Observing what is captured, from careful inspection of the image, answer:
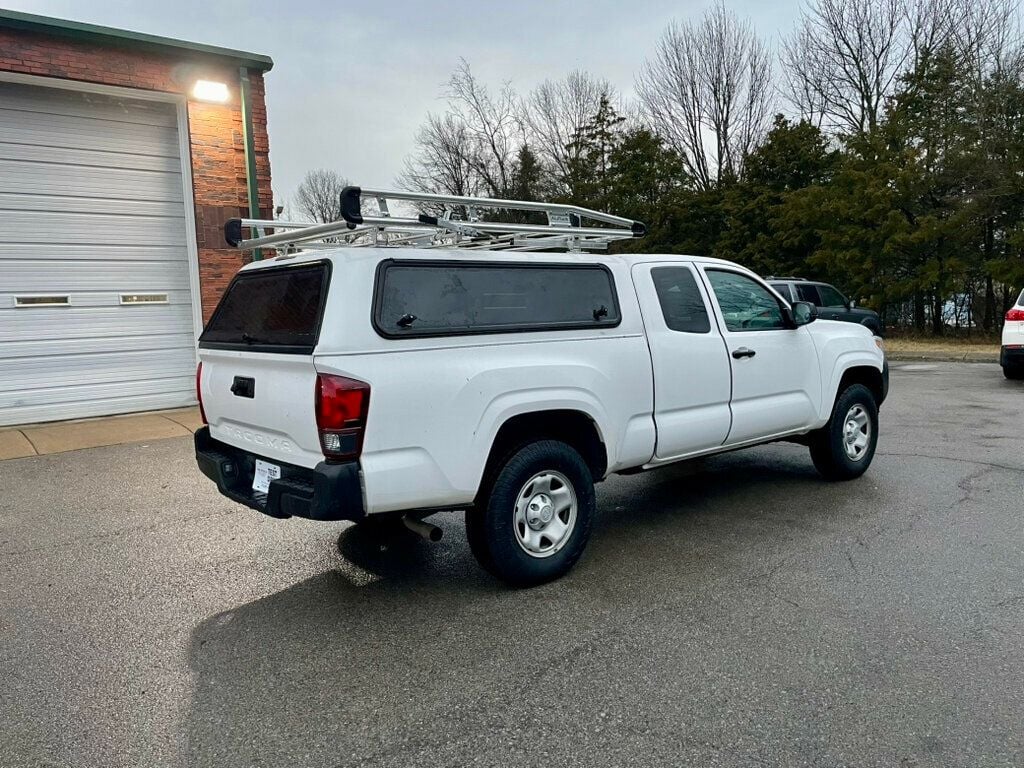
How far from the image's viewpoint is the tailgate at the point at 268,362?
11.3ft

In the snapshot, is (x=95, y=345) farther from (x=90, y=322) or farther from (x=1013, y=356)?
(x=1013, y=356)

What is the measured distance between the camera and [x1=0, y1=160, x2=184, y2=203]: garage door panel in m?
9.24

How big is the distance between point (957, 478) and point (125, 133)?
1061 cm

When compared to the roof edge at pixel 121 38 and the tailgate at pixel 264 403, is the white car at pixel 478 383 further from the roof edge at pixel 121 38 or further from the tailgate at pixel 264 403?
the roof edge at pixel 121 38

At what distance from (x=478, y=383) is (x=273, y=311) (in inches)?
47.2

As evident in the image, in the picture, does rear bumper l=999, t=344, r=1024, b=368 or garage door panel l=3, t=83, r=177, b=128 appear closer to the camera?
garage door panel l=3, t=83, r=177, b=128

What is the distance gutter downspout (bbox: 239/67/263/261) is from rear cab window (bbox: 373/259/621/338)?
725 centimetres

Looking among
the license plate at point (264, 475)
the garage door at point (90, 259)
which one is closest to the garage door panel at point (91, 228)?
the garage door at point (90, 259)

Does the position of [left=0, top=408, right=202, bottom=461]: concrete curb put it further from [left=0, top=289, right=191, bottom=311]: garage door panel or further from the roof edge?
the roof edge

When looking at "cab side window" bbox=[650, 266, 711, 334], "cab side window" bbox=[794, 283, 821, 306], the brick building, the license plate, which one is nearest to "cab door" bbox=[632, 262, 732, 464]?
"cab side window" bbox=[650, 266, 711, 334]

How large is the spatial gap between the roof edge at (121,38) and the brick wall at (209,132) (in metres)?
0.12

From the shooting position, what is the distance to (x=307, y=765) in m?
2.51

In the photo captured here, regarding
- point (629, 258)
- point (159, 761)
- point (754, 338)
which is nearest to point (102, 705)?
point (159, 761)

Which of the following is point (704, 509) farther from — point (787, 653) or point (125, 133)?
point (125, 133)
